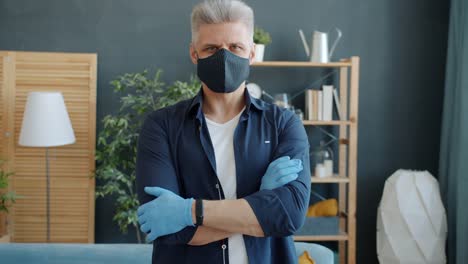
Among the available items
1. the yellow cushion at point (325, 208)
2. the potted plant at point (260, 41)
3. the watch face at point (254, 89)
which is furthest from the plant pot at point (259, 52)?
the yellow cushion at point (325, 208)

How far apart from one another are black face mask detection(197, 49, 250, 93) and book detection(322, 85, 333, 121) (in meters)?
2.18

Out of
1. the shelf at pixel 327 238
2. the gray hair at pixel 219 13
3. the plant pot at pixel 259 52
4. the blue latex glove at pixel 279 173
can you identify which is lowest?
the shelf at pixel 327 238

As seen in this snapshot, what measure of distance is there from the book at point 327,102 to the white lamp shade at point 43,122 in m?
1.83

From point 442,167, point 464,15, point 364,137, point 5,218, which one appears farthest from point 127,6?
point 442,167

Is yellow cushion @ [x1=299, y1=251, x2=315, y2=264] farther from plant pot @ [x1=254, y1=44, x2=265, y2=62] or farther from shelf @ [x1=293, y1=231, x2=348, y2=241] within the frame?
plant pot @ [x1=254, y1=44, x2=265, y2=62]

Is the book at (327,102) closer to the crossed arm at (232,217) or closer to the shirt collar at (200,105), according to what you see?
the shirt collar at (200,105)

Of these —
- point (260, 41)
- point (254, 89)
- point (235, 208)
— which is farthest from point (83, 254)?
point (260, 41)

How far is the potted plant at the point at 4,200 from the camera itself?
131 inches

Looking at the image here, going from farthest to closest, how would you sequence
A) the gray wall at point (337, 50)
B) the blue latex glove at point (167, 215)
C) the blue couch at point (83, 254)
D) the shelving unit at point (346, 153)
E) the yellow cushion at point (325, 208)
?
the gray wall at point (337, 50) < the yellow cushion at point (325, 208) < the shelving unit at point (346, 153) < the blue couch at point (83, 254) < the blue latex glove at point (167, 215)

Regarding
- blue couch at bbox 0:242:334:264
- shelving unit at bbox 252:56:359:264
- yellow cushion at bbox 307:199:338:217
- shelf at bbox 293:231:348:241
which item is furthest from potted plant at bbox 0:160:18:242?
yellow cushion at bbox 307:199:338:217

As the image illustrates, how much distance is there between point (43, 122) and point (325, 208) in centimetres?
207

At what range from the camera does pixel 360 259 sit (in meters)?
3.99

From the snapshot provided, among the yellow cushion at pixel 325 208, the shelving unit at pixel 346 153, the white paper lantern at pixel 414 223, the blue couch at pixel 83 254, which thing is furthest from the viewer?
the yellow cushion at pixel 325 208

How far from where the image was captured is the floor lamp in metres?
3.31
